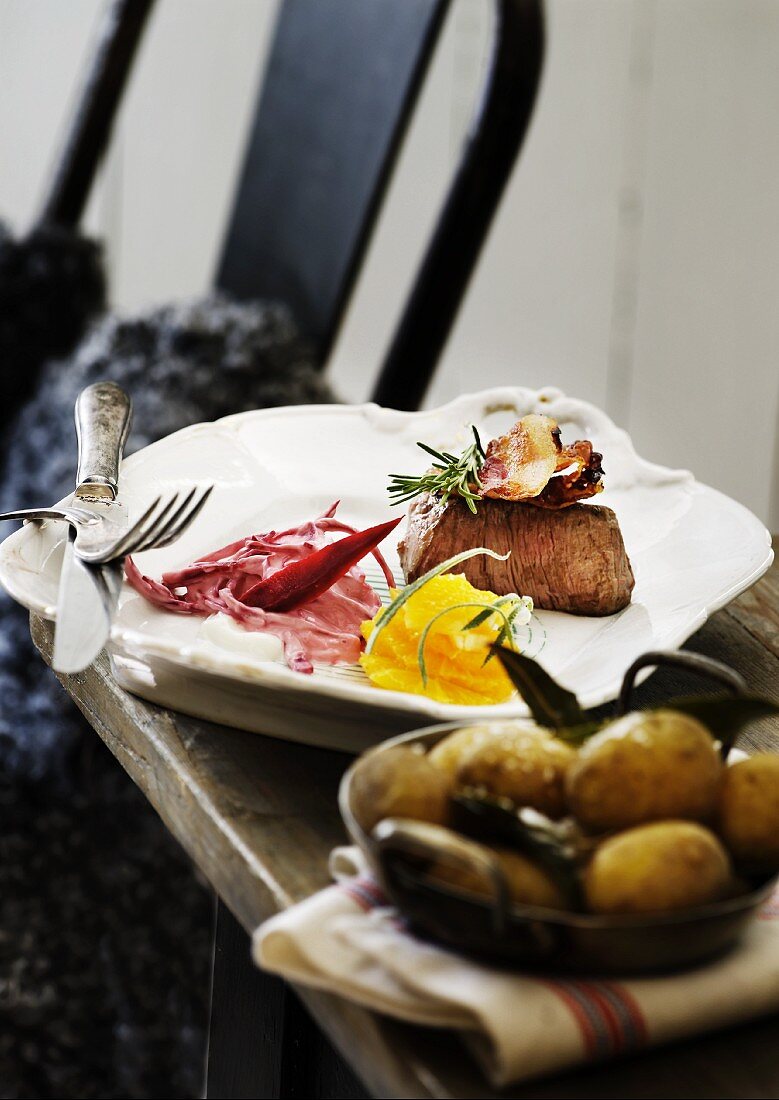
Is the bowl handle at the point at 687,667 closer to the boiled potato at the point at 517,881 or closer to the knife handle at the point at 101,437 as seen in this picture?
the boiled potato at the point at 517,881

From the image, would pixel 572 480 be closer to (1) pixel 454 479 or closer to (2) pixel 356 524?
(1) pixel 454 479

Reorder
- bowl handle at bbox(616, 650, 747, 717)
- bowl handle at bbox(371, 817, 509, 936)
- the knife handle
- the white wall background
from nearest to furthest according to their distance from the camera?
bowl handle at bbox(371, 817, 509, 936) → bowl handle at bbox(616, 650, 747, 717) → the knife handle → the white wall background

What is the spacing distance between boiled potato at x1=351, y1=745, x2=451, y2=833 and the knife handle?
53cm

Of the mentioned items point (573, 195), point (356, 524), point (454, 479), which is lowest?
point (356, 524)

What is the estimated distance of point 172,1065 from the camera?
1686 millimetres

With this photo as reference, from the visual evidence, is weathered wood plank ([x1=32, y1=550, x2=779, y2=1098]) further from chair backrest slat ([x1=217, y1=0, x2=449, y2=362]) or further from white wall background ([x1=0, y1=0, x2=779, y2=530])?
white wall background ([x1=0, y1=0, x2=779, y2=530])

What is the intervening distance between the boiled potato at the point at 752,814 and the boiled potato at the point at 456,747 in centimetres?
10

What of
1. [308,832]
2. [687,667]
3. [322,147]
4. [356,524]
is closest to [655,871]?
[687,667]

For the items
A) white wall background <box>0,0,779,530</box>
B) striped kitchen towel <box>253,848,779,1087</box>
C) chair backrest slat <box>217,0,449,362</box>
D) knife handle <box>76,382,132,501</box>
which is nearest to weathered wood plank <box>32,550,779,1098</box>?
striped kitchen towel <box>253,848,779,1087</box>

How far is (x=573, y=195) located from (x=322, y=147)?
140cm

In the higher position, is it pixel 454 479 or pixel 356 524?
pixel 454 479

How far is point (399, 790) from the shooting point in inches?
19.8

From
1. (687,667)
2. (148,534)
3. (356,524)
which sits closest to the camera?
(687,667)

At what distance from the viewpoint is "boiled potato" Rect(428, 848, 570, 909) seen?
48 cm
